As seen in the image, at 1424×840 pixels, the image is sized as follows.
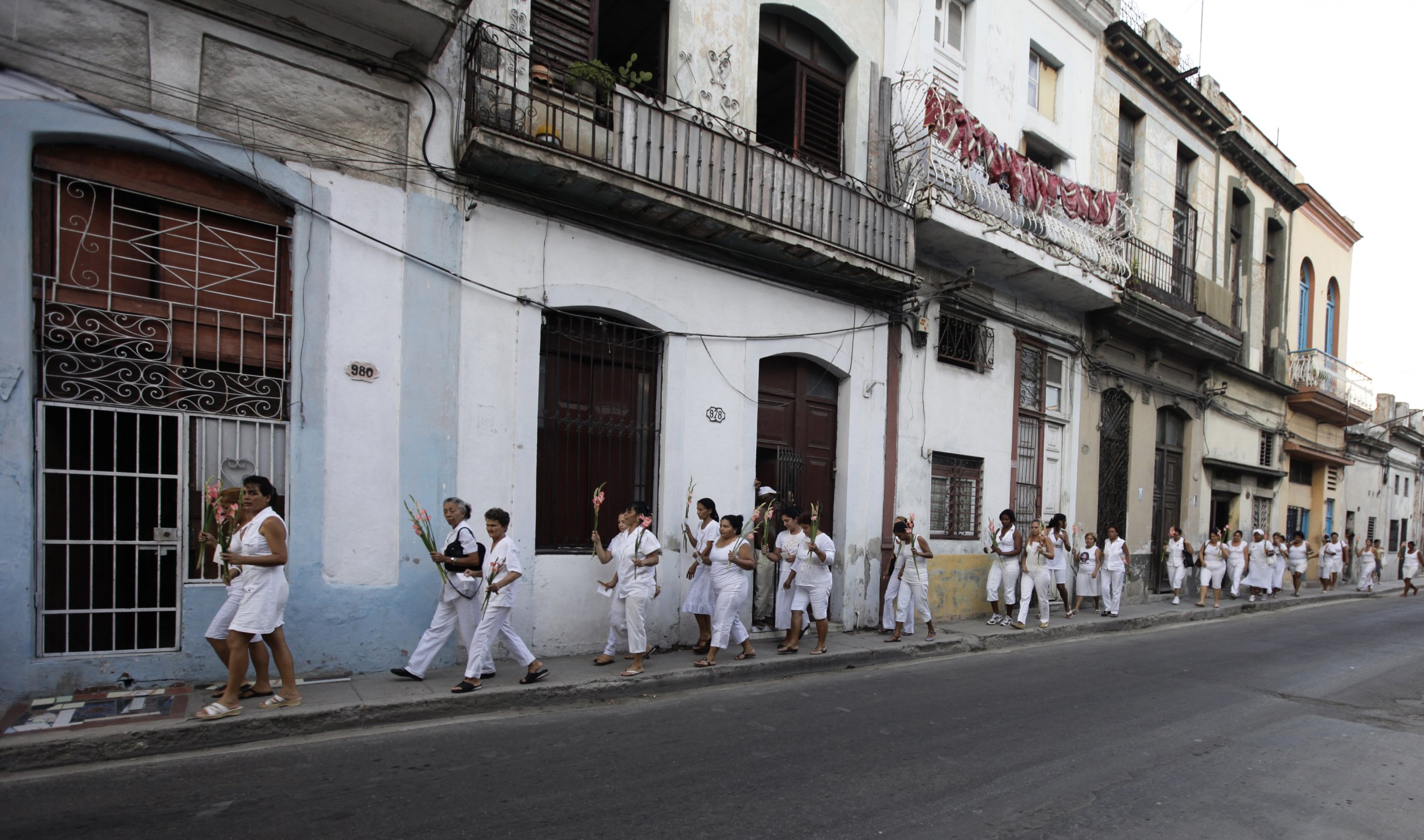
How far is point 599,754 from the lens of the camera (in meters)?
5.18

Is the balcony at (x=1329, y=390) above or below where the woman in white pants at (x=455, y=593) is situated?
above

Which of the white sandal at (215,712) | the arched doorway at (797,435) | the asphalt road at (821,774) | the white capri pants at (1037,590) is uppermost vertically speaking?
the arched doorway at (797,435)

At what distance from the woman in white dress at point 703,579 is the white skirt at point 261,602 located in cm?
387

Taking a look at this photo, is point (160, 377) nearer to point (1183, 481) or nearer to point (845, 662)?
point (845, 662)

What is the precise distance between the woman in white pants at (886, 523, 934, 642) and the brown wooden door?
1048mm

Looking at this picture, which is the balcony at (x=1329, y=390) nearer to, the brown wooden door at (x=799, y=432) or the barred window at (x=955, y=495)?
the barred window at (x=955, y=495)

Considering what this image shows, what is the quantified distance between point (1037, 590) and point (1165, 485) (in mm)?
7554

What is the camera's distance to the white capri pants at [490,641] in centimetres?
639

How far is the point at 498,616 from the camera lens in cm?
658

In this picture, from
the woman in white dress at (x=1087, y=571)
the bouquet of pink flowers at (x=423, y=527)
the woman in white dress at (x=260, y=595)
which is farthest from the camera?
the woman in white dress at (x=1087, y=571)

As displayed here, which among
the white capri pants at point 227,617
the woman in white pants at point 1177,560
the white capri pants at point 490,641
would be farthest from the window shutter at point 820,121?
the woman in white pants at point 1177,560

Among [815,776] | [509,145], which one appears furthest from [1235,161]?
[815,776]

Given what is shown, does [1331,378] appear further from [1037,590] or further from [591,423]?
[591,423]

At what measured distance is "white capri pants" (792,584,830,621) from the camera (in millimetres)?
8766
